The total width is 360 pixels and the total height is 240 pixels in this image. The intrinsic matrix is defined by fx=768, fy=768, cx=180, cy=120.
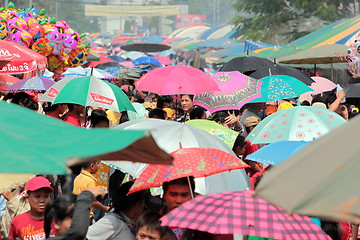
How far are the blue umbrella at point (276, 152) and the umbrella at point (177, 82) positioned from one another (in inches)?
136

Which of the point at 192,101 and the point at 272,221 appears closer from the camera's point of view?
the point at 272,221

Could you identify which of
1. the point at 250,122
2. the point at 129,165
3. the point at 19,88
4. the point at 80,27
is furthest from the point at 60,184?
the point at 80,27

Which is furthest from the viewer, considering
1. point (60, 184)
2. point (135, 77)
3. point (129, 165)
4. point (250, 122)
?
point (135, 77)

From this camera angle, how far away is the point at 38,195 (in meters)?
5.67

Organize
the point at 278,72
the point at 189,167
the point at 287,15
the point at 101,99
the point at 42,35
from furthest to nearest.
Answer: the point at 287,15
the point at 42,35
the point at 278,72
the point at 101,99
the point at 189,167

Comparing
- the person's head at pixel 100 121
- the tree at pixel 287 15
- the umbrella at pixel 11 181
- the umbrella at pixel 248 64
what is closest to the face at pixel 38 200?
the umbrella at pixel 11 181

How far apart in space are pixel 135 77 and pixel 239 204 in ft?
51.6

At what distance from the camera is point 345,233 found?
5.38 metres

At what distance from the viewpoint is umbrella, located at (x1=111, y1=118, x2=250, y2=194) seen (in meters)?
5.53

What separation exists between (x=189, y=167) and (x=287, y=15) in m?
31.2

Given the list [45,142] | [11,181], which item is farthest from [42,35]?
[45,142]

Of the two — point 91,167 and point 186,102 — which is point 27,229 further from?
point 186,102

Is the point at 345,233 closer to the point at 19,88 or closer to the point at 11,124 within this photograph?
the point at 11,124

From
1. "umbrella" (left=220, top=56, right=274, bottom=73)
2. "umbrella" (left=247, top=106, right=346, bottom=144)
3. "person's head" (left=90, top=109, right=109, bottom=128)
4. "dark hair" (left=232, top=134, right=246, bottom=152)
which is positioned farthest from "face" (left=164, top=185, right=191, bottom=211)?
"umbrella" (left=220, top=56, right=274, bottom=73)
